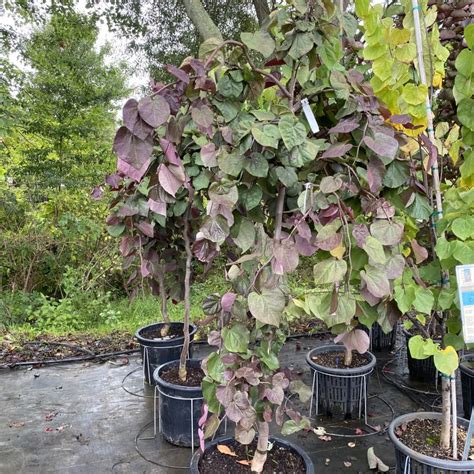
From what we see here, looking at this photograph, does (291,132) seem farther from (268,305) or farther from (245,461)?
(245,461)

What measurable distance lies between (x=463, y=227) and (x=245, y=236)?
0.62m

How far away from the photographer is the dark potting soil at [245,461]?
1.40 metres

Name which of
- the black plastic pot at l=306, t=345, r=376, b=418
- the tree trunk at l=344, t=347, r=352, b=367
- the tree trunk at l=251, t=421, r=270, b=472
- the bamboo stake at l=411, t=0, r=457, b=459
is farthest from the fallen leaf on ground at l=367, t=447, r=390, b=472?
the tree trunk at l=251, t=421, r=270, b=472

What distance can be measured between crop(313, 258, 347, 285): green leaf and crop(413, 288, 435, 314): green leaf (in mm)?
345

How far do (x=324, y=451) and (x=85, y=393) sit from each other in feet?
4.78

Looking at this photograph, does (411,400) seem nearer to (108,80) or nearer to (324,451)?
(324,451)

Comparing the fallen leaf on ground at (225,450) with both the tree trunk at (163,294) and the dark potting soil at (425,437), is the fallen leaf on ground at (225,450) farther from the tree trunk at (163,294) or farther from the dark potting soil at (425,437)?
the tree trunk at (163,294)

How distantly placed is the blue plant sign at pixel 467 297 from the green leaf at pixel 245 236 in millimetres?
580

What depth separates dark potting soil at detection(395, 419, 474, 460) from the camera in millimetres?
1386

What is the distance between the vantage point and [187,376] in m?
2.16

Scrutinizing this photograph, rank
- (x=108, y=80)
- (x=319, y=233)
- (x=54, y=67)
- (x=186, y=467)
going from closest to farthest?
(x=319, y=233), (x=186, y=467), (x=54, y=67), (x=108, y=80)

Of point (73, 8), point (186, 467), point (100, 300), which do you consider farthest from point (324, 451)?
point (73, 8)

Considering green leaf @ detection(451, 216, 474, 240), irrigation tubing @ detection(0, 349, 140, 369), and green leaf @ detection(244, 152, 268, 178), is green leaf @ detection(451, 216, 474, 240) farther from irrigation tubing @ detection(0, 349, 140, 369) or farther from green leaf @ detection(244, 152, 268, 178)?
irrigation tubing @ detection(0, 349, 140, 369)

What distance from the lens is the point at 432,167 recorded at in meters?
1.39
